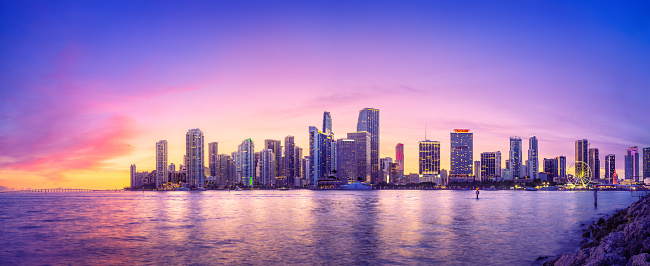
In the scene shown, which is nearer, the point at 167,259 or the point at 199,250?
the point at 167,259

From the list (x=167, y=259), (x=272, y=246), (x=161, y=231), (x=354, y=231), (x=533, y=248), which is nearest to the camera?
(x=167, y=259)

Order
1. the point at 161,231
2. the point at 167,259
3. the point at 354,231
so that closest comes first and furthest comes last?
the point at 167,259 → the point at 354,231 → the point at 161,231

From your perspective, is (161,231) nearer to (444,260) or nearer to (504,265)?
(444,260)

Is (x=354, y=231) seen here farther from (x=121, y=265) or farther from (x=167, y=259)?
(x=121, y=265)

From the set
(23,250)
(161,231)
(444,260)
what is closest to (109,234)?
(161,231)

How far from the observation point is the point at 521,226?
150 ft

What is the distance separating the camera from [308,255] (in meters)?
28.2

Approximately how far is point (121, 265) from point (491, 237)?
29364 mm

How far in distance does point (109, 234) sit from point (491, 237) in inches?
1484

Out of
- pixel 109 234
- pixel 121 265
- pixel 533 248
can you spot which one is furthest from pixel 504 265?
pixel 109 234

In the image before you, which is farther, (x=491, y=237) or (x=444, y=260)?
(x=491, y=237)

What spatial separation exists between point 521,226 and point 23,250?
47766mm

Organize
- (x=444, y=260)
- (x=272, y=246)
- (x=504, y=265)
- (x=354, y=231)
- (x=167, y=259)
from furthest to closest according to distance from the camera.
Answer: (x=354, y=231), (x=272, y=246), (x=167, y=259), (x=444, y=260), (x=504, y=265)

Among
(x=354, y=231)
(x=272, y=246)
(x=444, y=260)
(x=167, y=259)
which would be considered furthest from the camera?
(x=354, y=231)
